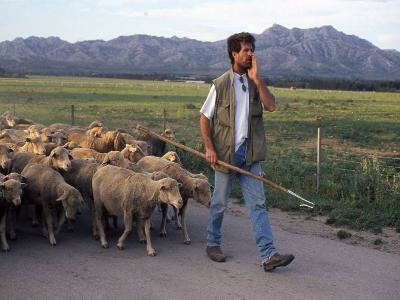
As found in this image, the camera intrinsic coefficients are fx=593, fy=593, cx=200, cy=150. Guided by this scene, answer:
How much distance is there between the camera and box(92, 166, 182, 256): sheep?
8.65m

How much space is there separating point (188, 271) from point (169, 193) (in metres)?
1.34

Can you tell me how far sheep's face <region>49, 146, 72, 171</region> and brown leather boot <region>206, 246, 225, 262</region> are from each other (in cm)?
321

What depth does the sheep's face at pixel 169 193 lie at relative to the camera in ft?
28.1

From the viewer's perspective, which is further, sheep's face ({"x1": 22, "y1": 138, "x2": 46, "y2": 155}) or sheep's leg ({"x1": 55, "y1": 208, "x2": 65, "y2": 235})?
Answer: sheep's face ({"x1": 22, "y1": 138, "x2": 46, "y2": 155})

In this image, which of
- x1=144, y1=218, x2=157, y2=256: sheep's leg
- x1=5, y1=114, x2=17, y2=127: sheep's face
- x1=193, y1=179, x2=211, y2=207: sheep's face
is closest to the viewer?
x1=144, y1=218, x2=157, y2=256: sheep's leg

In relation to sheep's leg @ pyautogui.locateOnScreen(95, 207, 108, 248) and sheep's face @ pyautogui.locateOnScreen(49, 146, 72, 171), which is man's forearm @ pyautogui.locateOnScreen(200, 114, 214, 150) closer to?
sheep's leg @ pyautogui.locateOnScreen(95, 207, 108, 248)

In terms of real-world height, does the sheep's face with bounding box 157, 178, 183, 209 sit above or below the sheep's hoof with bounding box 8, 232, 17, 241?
above

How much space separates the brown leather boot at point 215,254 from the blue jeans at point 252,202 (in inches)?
12.7

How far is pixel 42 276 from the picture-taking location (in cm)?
744

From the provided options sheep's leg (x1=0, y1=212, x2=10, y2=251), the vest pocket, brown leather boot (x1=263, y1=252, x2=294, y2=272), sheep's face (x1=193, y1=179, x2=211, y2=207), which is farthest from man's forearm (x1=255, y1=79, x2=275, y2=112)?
sheep's leg (x1=0, y1=212, x2=10, y2=251)

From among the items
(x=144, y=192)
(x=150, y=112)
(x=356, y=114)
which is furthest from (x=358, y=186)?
(x=356, y=114)

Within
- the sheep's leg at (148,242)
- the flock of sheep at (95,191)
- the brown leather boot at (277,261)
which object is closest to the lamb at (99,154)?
the flock of sheep at (95,191)

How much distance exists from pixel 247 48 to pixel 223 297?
123 inches

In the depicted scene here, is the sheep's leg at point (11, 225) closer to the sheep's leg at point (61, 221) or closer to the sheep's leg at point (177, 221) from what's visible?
the sheep's leg at point (61, 221)
